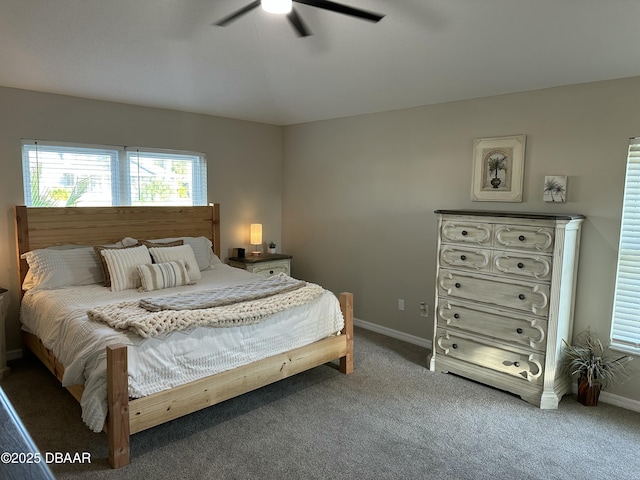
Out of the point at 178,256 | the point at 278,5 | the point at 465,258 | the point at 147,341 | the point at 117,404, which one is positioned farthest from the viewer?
the point at 178,256

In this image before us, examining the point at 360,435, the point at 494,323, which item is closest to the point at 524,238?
the point at 494,323

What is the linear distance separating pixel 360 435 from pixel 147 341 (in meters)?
1.43

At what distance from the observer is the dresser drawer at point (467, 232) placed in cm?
332

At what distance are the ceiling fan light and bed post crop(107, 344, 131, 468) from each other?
189 centimetres

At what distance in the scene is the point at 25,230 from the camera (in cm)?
372

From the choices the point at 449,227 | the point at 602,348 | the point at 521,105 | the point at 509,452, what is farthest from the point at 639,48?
the point at 509,452

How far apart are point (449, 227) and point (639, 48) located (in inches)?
65.0

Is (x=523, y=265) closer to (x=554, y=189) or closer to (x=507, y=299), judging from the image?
(x=507, y=299)

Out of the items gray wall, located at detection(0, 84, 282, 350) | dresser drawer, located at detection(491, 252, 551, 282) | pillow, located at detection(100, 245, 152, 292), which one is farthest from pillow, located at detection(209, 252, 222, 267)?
dresser drawer, located at detection(491, 252, 551, 282)

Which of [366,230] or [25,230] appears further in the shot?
[366,230]

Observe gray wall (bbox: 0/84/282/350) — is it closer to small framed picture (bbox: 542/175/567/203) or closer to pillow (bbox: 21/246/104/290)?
pillow (bbox: 21/246/104/290)

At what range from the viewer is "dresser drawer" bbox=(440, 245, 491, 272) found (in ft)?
11.0

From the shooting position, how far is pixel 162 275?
3672 millimetres

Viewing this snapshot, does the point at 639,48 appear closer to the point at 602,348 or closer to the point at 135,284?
the point at 602,348
